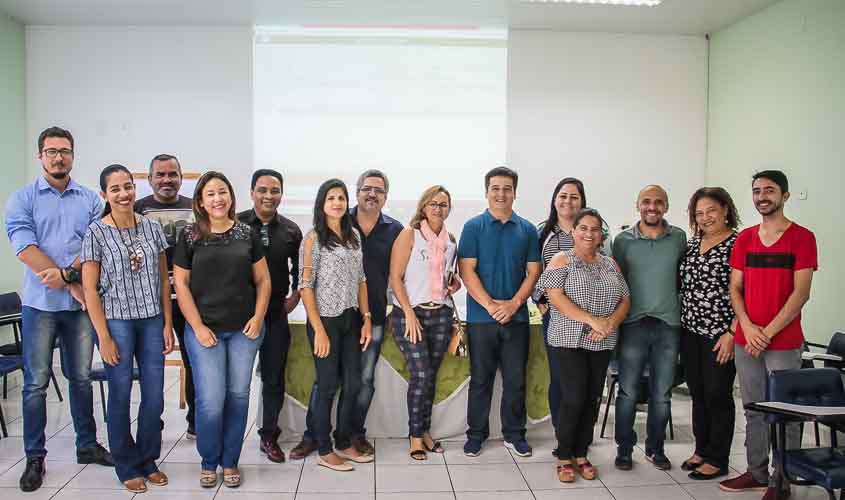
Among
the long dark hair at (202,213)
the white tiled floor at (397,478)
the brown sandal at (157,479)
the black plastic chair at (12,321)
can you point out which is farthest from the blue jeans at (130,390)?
the black plastic chair at (12,321)

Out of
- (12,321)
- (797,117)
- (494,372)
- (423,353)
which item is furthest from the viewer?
(797,117)

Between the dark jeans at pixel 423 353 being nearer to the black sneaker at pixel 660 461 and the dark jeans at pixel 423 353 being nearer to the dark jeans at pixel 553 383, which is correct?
the dark jeans at pixel 553 383

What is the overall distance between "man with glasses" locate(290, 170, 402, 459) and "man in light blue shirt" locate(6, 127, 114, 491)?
1254 mm

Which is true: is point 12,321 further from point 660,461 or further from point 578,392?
point 660,461

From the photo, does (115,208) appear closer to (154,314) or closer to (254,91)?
(154,314)

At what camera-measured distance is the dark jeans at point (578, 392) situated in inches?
124

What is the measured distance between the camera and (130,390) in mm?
3074

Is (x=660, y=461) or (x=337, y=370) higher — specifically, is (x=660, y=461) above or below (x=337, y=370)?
below

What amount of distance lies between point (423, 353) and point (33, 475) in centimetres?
204

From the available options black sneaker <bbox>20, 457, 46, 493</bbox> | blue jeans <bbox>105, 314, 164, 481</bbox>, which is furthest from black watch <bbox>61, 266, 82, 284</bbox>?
black sneaker <bbox>20, 457, 46, 493</bbox>

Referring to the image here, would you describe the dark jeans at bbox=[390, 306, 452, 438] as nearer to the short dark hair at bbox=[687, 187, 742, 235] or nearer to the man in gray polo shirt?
the man in gray polo shirt

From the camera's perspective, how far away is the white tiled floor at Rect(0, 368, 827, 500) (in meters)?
3.06

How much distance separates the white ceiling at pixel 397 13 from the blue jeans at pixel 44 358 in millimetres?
3009

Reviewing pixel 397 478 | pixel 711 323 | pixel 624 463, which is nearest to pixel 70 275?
pixel 397 478
